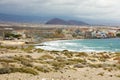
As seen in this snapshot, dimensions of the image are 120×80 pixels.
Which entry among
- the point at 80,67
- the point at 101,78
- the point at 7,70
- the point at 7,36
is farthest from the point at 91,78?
the point at 7,36

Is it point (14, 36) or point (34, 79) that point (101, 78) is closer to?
point (34, 79)

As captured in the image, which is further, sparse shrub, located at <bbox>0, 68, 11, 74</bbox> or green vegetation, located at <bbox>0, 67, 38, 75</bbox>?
green vegetation, located at <bbox>0, 67, 38, 75</bbox>

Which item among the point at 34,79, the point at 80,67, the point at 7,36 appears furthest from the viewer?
the point at 7,36

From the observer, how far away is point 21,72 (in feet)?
83.3

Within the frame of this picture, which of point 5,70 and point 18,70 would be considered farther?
point 18,70

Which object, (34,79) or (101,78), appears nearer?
(34,79)

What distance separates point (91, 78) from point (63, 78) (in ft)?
7.52

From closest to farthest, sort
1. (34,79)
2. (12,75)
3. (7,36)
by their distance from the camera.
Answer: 1. (34,79)
2. (12,75)
3. (7,36)

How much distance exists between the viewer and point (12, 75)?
2370 centimetres

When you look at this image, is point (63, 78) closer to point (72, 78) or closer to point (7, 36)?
point (72, 78)

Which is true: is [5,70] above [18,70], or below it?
above

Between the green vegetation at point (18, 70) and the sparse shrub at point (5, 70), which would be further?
the green vegetation at point (18, 70)

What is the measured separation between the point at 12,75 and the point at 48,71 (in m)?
4.47

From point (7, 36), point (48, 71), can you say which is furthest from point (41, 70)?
point (7, 36)
